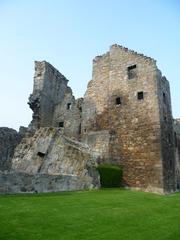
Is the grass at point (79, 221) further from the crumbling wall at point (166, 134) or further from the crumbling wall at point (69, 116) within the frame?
the crumbling wall at point (69, 116)

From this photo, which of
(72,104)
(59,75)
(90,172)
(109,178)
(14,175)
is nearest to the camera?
(14,175)

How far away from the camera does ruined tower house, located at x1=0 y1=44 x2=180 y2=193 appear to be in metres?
15.4

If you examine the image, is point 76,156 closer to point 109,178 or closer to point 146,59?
point 109,178

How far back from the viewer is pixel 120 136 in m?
18.3

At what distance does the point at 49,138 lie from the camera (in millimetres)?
16328

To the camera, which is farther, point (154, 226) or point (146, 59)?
point (146, 59)

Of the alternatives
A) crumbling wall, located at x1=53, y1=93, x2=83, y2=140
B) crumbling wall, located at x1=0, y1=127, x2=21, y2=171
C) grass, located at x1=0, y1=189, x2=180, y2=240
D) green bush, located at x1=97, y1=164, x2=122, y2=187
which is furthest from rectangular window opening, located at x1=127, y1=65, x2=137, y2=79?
grass, located at x1=0, y1=189, x2=180, y2=240

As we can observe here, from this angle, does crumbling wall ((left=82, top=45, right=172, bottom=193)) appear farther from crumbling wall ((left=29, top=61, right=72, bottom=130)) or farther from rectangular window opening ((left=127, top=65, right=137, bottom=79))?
crumbling wall ((left=29, top=61, right=72, bottom=130))

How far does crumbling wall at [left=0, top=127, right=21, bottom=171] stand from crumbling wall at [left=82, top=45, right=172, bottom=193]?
7.21m

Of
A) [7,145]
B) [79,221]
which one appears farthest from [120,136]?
A: [79,221]

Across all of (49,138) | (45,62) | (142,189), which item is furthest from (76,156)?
(45,62)

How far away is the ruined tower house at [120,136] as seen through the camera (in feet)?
50.6

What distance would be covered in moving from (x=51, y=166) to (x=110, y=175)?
3.51 m

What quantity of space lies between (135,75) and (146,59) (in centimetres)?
128
